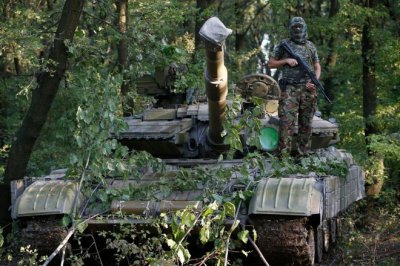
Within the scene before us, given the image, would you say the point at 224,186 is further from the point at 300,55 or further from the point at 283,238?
the point at 300,55

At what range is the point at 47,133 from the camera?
2259 cm

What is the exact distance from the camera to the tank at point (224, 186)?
8.00 meters

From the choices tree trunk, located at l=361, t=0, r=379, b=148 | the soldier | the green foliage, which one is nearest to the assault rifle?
the soldier

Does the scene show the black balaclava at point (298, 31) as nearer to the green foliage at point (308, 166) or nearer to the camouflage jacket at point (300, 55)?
the camouflage jacket at point (300, 55)

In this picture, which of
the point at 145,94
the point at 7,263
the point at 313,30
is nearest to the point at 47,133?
the point at 313,30

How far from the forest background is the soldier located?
1.72 m

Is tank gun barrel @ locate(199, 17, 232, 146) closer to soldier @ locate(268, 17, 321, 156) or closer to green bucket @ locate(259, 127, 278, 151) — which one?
green bucket @ locate(259, 127, 278, 151)

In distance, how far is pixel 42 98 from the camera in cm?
1156

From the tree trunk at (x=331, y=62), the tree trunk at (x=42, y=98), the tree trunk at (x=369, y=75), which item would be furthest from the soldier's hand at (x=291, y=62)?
the tree trunk at (x=331, y=62)

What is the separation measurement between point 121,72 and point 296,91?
116 inches

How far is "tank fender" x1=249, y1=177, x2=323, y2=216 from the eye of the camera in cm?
793

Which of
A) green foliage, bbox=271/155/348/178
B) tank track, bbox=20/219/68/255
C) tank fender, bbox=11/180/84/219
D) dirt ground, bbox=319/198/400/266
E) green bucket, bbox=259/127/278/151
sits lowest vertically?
dirt ground, bbox=319/198/400/266

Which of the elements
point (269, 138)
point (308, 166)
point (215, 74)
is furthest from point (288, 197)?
point (269, 138)

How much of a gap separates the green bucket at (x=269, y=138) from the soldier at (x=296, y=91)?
5.8 inches
